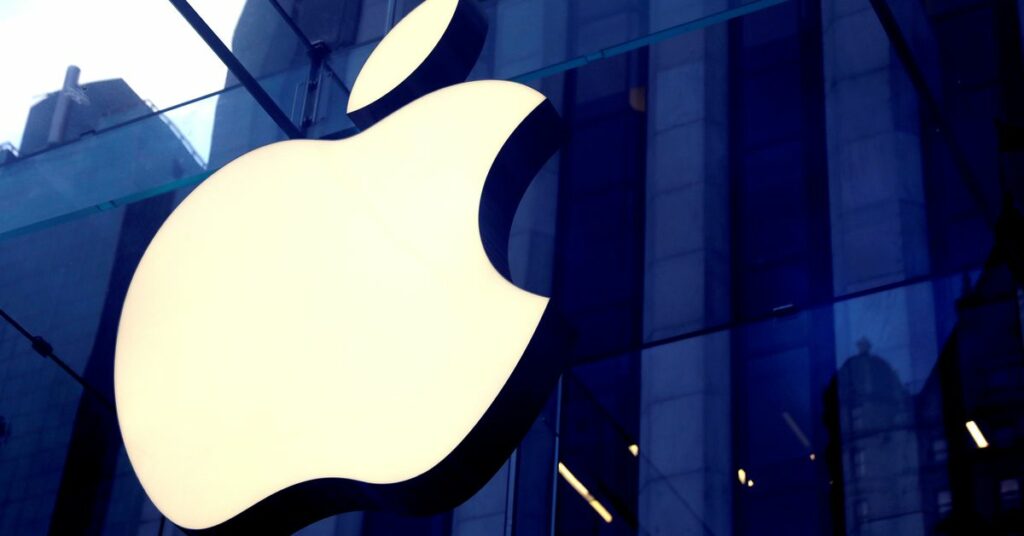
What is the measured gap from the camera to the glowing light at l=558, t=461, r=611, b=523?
7.46m

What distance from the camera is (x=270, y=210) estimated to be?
4625 millimetres

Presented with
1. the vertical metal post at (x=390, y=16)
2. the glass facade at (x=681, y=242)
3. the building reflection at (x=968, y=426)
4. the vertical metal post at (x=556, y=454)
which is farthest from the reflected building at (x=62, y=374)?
the building reflection at (x=968, y=426)

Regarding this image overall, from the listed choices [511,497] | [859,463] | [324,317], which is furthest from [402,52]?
[859,463]

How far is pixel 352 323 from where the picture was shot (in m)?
4.16

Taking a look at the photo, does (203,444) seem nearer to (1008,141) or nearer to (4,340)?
(1008,141)

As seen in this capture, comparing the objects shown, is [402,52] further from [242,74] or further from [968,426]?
[968,426]

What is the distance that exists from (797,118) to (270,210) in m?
9.89

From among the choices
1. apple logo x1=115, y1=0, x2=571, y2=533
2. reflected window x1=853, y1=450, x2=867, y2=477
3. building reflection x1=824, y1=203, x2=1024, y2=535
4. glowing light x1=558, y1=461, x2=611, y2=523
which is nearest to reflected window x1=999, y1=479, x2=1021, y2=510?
building reflection x1=824, y1=203, x2=1024, y2=535

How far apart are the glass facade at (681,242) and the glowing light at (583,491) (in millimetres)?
24

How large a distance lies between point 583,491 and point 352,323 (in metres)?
3.74

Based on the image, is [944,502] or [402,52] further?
[944,502]

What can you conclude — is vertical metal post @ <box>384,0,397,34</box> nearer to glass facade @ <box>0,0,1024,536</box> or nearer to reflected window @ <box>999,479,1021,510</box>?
glass facade @ <box>0,0,1024,536</box>

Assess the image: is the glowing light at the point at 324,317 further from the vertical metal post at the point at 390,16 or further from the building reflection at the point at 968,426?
the building reflection at the point at 968,426

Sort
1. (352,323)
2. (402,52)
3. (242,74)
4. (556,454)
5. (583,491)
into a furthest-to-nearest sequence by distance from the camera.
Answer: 1. (583,491)
2. (556,454)
3. (242,74)
4. (402,52)
5. (352,323)
